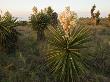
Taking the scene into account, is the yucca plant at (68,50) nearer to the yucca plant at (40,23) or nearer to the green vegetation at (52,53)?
the green vegetation at (52,53)

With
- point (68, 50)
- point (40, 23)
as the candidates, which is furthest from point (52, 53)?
point (40, 23)

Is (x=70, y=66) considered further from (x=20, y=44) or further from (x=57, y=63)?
(x=20, y=44)

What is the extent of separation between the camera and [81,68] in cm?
2328

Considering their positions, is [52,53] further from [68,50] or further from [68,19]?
[68,19]

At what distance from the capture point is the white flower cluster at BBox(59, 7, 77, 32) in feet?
77.5

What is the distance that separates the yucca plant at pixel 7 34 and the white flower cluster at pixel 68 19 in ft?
27.4

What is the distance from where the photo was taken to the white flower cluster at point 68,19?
77.5ft

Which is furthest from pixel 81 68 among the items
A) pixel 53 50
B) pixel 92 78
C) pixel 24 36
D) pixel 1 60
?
pixel 24 36

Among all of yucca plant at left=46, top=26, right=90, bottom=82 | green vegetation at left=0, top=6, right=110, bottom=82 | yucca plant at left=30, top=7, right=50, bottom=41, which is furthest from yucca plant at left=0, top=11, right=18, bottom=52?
yucca plant at left=46, top=26, right=90, bottom=82

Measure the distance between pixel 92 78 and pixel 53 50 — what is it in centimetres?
701

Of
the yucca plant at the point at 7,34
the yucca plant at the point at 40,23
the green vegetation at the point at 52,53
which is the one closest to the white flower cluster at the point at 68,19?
the green vegetation at the point at 52,53

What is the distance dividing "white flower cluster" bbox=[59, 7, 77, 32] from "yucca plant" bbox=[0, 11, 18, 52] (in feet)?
27.4

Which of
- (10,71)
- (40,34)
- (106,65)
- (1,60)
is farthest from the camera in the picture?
(40,34)

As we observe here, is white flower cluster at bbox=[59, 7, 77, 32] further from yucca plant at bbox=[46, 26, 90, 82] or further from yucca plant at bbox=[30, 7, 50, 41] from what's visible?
yucca plant at bbox=[30, 7, 50, 41]
